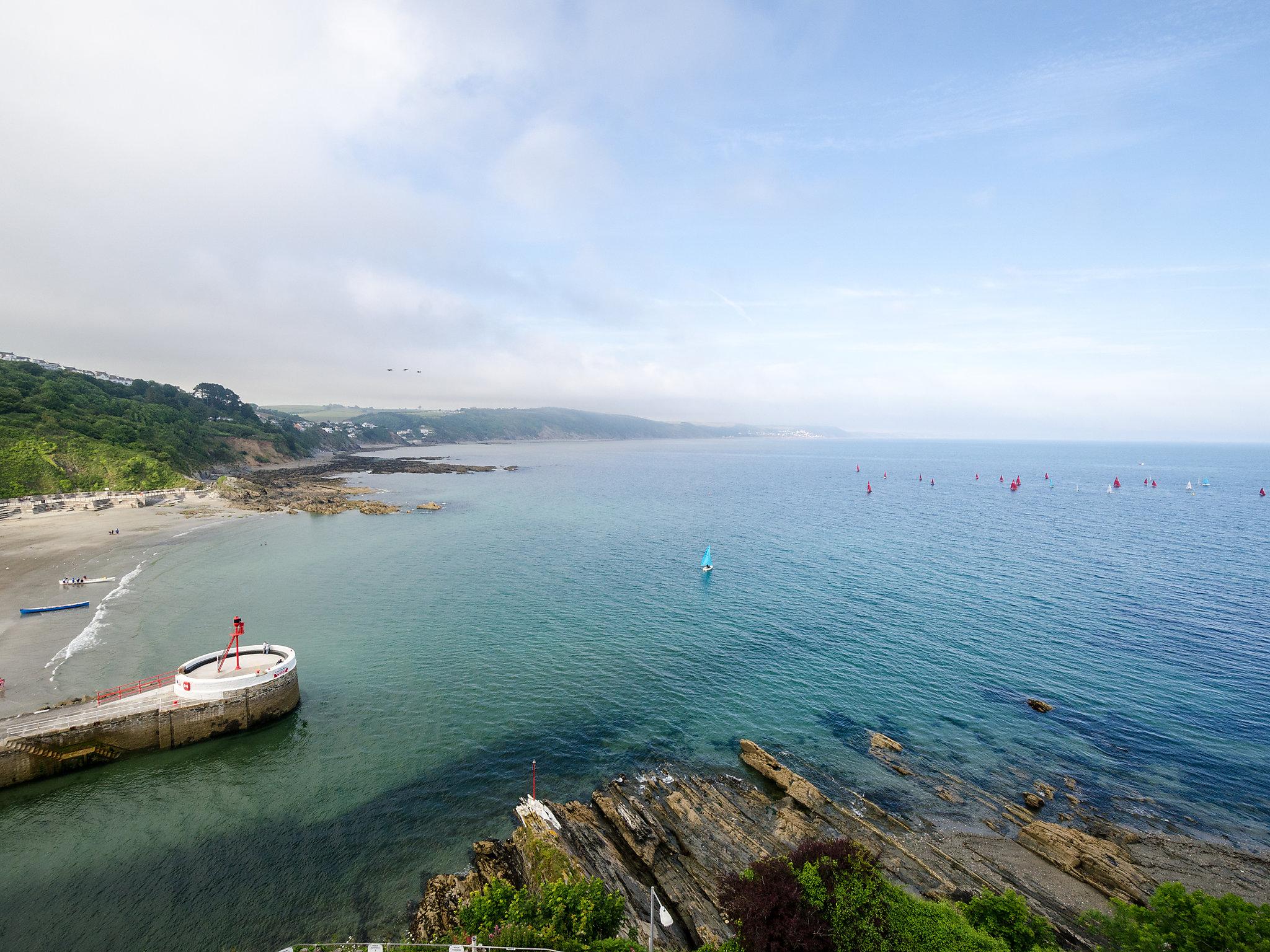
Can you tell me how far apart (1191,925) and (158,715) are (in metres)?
37.1

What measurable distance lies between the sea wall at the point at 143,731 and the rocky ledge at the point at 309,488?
212 ft

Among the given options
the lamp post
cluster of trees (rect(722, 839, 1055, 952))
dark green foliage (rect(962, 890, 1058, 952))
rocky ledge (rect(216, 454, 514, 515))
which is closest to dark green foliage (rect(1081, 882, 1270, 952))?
dark green foliage (rect(962, 890, 1058, 952))

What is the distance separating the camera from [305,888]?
17.6m

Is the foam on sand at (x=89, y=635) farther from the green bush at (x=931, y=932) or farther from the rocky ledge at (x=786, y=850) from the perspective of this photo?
the green bush at (x=931, y=932)

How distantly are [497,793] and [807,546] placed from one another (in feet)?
174

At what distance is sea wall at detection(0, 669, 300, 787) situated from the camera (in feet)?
71.8

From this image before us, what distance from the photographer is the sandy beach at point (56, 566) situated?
95.9 feet

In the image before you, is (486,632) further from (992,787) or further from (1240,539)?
(1240,539)

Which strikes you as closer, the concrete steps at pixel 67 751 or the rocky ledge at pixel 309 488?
the concrete steps at pixel 67 751

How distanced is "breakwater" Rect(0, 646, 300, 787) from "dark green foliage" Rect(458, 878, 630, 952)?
20465mm

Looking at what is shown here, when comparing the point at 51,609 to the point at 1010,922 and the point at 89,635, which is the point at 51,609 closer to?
the point at 89,635

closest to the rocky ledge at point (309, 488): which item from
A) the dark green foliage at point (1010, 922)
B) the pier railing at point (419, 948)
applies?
the pier railing at point (419, 948)

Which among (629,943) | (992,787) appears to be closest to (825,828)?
(992,787)

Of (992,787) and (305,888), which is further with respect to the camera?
(992,787)
